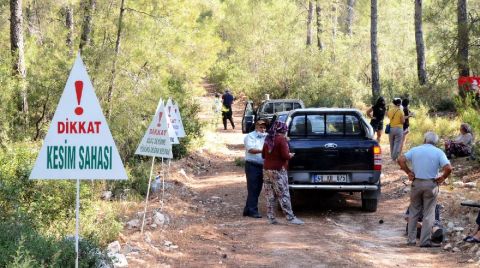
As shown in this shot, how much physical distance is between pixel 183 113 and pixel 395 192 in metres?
8.34

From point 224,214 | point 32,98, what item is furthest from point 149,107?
point 224,214

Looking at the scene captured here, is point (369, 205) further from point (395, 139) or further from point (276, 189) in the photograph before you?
point (395, 139)

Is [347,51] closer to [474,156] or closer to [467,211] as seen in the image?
[474,156]

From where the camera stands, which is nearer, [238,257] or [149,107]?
[238,257]

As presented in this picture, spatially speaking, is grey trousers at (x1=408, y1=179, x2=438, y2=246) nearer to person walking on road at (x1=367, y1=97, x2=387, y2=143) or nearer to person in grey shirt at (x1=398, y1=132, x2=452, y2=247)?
person in grey shirt at (x1=398, y1=132, x2=452, y2=247)

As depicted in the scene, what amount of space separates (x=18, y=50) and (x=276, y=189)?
24.0 ft

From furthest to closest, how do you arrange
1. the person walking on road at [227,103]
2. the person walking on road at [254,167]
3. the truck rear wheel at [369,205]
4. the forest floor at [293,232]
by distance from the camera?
the person walking on road at [227,103] → the truck rear wheel at [369,205] → the person walking on road at [254,167] → the forest floor at [293,232]

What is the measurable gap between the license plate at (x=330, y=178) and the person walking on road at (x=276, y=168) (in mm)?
743

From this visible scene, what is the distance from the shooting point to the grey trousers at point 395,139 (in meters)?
16.0

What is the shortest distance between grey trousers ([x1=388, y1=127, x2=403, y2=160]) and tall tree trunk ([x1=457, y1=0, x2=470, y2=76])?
620cm

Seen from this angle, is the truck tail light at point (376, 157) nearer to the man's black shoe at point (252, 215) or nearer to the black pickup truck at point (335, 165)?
the black pickup truck at point (335, 165)

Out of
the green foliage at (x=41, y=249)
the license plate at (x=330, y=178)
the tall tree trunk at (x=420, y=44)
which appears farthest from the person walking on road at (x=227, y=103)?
the green foliage at (x=41, y=249)

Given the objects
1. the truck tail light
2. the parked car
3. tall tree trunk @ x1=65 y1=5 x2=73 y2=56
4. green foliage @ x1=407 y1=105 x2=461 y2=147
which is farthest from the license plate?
the parked car

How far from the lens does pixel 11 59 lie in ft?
44.0
